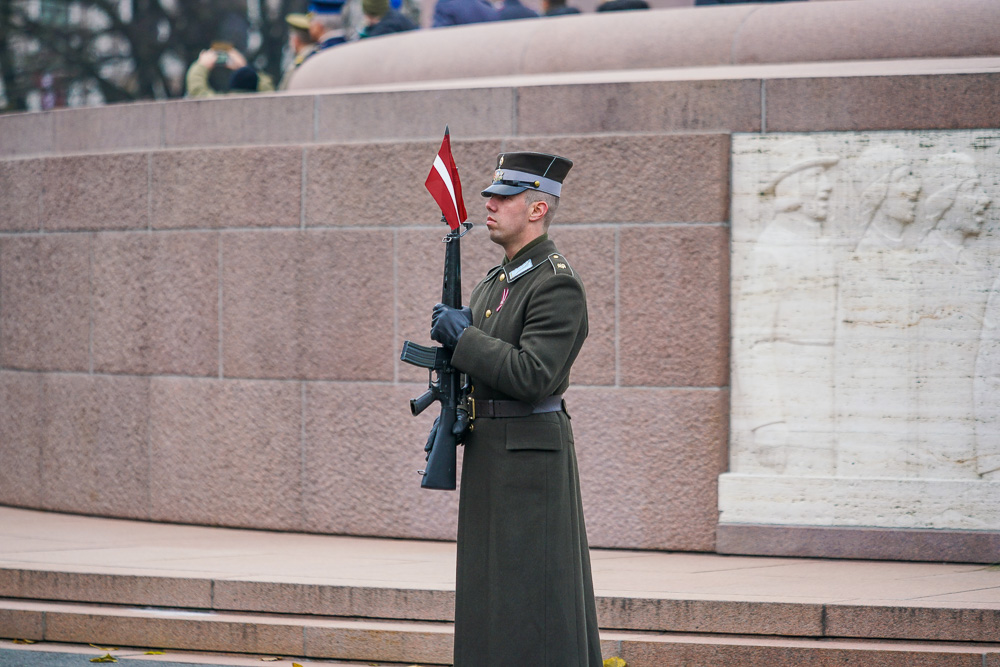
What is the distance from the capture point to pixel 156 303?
24.4ft

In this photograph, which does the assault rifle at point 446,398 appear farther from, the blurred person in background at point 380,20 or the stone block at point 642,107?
the blurred person in background at point 380,20

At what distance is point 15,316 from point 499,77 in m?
3.54

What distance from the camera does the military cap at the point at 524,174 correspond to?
3.97 m

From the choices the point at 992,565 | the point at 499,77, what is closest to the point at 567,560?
the point at 992,565

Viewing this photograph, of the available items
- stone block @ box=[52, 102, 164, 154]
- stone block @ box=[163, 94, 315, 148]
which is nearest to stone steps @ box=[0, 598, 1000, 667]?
stone block @ box=[163, 94, 315, 148]

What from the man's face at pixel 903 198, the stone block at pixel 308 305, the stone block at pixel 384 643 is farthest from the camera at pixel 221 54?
the stone block at pixel 384 643

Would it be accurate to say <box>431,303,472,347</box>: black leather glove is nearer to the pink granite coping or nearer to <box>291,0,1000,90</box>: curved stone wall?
the pink granite coping

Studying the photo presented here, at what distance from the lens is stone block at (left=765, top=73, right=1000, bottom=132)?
6.24m

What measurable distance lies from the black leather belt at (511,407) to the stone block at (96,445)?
4.00 m

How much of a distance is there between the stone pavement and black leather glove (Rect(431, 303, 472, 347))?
184cm

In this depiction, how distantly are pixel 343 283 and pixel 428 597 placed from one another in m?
2.26

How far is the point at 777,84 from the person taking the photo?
6457 millimetres

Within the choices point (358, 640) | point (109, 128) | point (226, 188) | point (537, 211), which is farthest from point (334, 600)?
point (109, 128)

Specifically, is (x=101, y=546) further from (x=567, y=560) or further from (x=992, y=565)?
(x=992, y=565)
